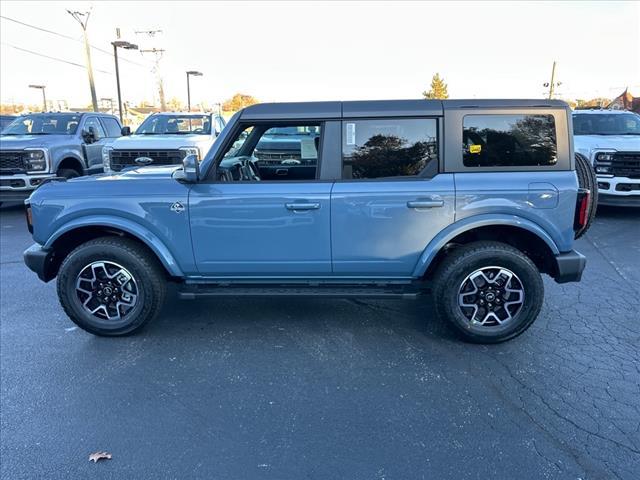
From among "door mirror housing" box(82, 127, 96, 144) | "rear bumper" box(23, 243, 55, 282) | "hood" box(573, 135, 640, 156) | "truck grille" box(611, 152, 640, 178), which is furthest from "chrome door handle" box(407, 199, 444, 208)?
"door mirror housing" box(82, 127, 96, 144)

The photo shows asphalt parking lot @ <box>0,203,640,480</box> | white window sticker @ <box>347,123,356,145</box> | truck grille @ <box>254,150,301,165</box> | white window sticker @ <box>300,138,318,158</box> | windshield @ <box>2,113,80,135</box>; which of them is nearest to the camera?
asphalt parking lot @ <box>0,203,640,480</box>

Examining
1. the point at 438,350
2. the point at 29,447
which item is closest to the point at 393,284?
the point at 438,350

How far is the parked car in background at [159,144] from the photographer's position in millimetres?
9125

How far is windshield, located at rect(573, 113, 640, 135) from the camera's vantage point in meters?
9.29

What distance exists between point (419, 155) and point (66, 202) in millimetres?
2804

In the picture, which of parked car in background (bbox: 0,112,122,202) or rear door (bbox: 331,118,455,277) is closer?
rear door (bbox: 331,118,455,277)

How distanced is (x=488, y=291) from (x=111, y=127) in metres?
10.8

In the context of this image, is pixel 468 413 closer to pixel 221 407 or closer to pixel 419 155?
pixel 221 407

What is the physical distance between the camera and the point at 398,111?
3.53m

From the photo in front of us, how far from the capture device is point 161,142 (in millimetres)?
9336

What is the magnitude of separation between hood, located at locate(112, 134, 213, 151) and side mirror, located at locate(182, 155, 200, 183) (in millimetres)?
5962

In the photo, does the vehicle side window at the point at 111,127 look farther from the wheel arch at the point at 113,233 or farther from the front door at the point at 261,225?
the front door at the point at 261,225

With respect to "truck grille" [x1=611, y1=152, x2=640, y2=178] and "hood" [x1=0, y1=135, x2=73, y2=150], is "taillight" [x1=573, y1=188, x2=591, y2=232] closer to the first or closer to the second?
"truck grille" [x1=611, y1=152, x2=640, y2=178]

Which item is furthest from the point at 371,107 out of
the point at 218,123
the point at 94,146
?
the point at 94,146
